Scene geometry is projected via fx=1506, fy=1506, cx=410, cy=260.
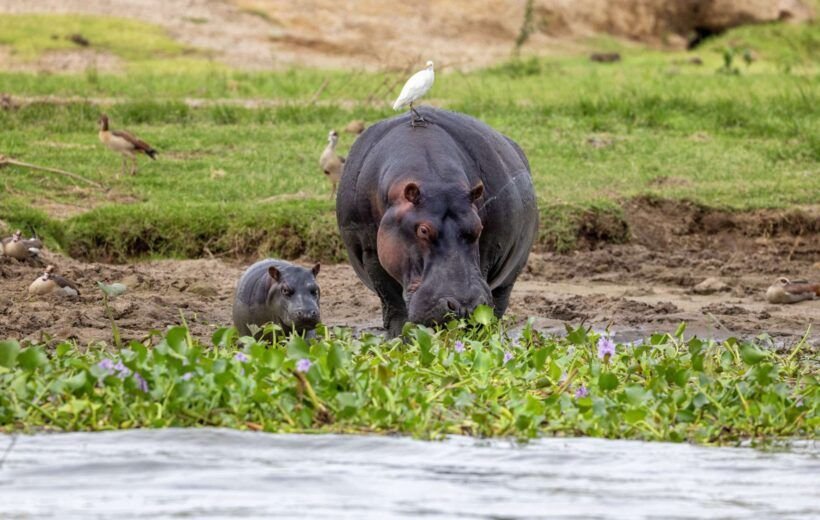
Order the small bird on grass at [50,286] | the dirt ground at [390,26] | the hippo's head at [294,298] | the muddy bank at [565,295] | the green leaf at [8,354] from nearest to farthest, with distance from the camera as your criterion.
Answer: the green leaf at [8,354], the hippo's head at [294,298], the muddy bank at [565,295], the small bird on grass at [50,286], the dirt ground at [390,26]

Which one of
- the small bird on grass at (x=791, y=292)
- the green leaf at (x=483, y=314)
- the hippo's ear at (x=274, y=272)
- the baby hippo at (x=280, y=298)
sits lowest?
the small bird on grass at (x=791, y=292)

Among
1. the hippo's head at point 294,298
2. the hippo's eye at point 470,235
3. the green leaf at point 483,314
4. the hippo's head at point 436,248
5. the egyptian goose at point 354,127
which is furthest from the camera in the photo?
the egyptian goose at point 354,127

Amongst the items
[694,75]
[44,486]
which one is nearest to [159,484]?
[44,486]

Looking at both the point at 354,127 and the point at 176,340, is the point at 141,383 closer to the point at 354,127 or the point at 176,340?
the point at 176,340

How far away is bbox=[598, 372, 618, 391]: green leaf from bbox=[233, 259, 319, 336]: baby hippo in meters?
2.42

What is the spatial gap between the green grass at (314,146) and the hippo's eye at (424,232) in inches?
165

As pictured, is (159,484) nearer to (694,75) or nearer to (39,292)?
(39,292)

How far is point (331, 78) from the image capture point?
690 inches

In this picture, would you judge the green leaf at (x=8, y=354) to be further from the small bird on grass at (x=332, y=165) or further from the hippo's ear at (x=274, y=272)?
the small bird on grass at (x=332, y=165)

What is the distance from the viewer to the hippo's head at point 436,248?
6199 millimetres

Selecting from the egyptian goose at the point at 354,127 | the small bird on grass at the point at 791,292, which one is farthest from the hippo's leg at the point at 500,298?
the egyptian goose at the point at 354,127

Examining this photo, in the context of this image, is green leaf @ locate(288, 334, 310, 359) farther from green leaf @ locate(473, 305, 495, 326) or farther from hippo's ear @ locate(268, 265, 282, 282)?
hippo's ear @ locate(268, 265, 282, 282)

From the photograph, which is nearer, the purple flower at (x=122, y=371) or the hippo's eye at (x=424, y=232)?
the purple flower at (x=122, y=371)

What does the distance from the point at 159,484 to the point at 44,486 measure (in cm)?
31
